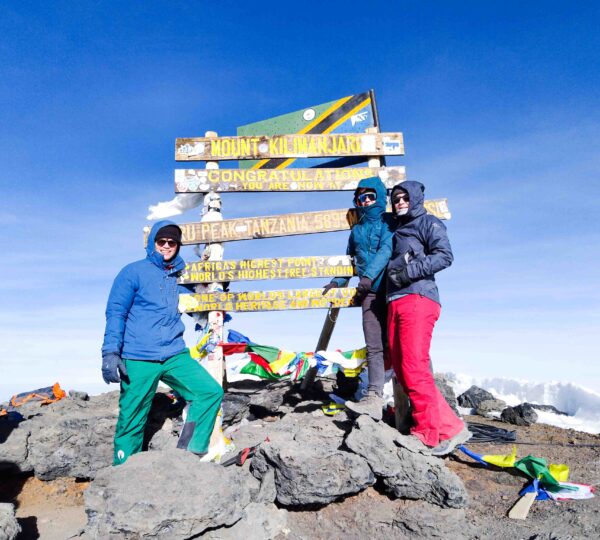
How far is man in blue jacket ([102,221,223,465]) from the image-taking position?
16.3 ft

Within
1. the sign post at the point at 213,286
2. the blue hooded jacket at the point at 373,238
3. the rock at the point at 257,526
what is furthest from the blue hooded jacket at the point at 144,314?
the blue hooded jacket at the point at 373,238

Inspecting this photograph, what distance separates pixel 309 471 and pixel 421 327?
77.8 inches

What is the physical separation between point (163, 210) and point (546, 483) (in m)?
6.27

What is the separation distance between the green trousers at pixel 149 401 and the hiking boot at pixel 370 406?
1.64 metres

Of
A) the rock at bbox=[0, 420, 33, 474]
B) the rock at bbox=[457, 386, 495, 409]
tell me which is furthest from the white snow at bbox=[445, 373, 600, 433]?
the rock at bbox=[0, 420, 33, 474]

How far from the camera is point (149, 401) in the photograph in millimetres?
5164

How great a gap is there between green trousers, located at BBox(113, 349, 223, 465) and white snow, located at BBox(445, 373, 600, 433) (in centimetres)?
743

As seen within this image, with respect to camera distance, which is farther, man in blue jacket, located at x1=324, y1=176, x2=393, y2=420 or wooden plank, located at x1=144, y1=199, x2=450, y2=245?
wooden plank, located at x1=144, y1=199, x2=450, y2=245

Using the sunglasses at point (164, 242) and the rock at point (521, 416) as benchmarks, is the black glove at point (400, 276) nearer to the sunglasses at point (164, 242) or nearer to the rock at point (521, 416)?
the sunglasses at point (164, 242)

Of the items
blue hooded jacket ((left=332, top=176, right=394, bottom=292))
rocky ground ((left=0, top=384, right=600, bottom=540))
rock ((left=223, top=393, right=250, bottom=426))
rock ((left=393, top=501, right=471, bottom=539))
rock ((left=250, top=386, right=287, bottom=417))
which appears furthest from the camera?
rock ((left=250, top=386, right=287, bottom=417))

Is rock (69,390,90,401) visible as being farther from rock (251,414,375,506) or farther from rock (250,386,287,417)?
rock (251,414,375,506)

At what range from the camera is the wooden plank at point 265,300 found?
6.71 meters

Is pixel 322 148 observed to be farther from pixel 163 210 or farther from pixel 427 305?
pixel 427 305

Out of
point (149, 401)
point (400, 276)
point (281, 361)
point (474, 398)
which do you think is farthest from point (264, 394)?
point (474, 398)
